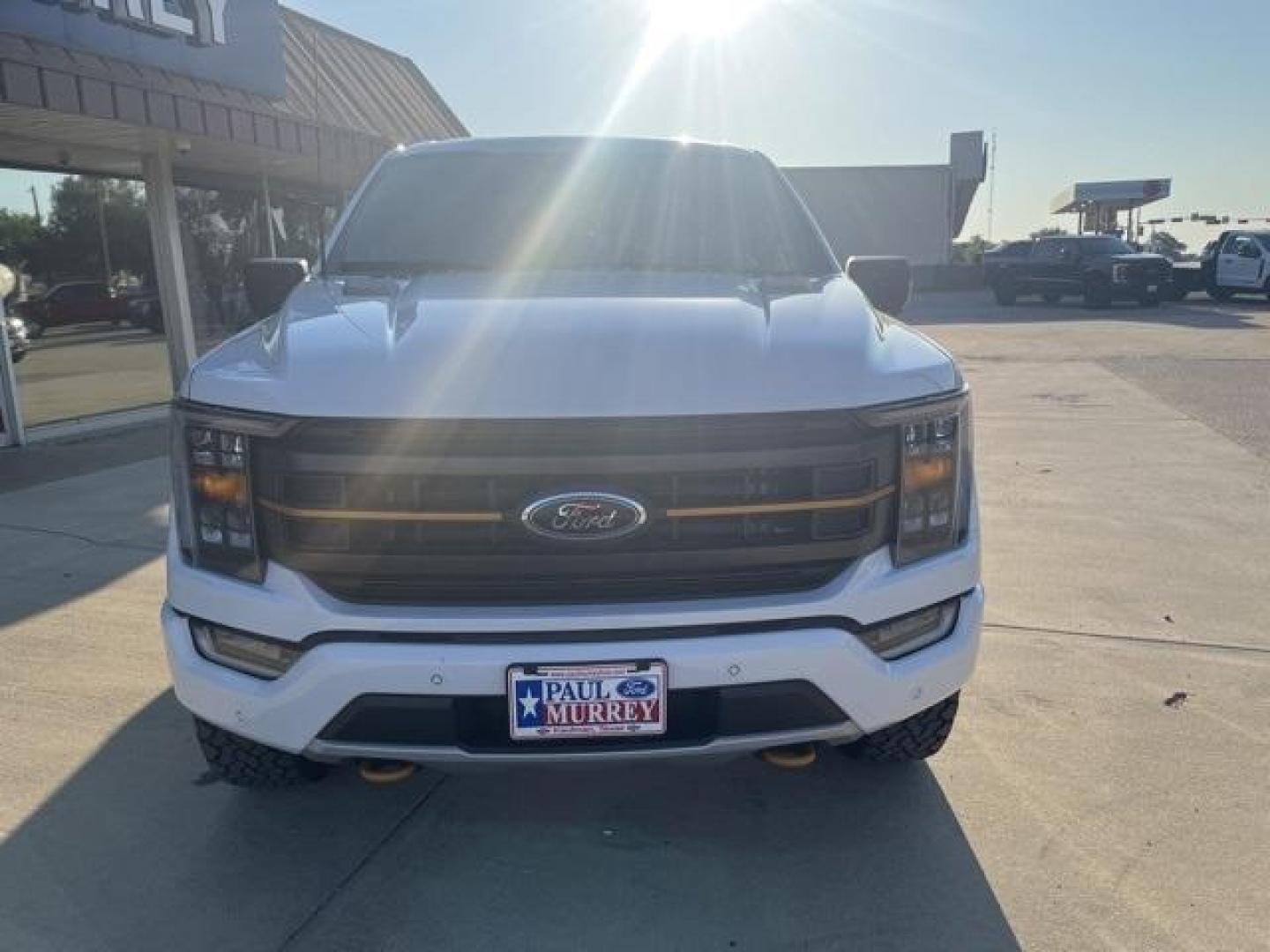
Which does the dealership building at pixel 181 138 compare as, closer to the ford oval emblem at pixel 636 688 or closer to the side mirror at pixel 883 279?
the side mirror at pixel 883 279

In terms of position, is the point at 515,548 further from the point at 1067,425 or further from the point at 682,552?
the point at 1067,425

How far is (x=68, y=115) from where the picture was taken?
7801 millimetres

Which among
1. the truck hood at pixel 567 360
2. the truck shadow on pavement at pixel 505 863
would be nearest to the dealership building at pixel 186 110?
the truck hood at pixel 567 360

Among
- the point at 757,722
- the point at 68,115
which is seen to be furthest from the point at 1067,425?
the point at 68,115

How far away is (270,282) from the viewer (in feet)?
11.7

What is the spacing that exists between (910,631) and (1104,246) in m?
26.2

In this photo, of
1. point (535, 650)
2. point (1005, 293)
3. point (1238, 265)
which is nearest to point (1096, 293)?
point (1005, 293)

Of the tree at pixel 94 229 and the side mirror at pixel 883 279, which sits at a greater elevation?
the tree at pixel 94 229

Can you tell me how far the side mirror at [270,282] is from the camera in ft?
11.7

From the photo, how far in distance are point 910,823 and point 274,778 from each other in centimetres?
179

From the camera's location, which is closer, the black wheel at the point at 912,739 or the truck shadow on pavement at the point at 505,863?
the truck shadow on pavement at the point at 505,863

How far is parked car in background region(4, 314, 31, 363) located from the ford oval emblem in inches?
360

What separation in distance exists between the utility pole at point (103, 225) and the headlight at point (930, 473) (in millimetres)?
10068

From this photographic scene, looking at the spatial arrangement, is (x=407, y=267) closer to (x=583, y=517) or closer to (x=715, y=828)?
(x=583, y=517)
